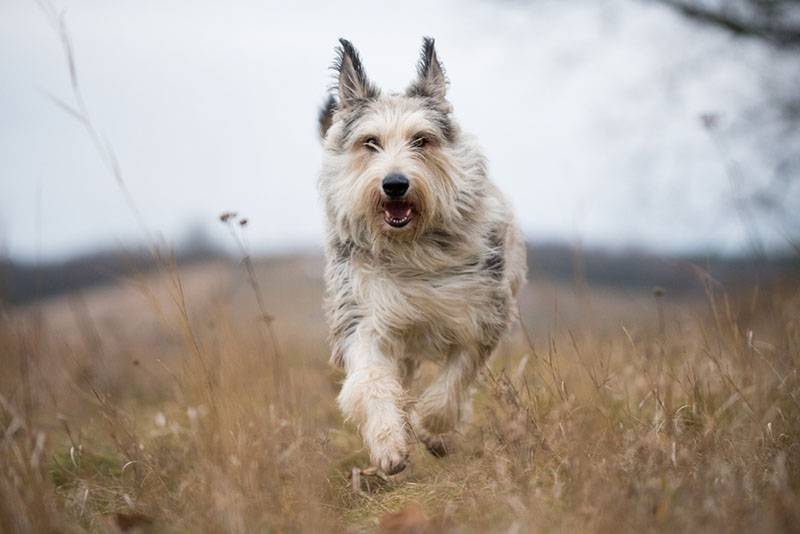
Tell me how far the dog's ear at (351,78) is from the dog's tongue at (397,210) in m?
0.86

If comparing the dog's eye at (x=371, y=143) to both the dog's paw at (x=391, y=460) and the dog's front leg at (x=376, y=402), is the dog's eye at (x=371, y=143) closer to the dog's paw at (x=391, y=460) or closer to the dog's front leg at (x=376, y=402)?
the dog's front leg at (x=376, y=402)

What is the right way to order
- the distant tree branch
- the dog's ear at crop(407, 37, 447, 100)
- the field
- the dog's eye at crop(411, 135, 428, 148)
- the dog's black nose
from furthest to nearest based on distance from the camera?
the distant tree branch → the dog's ear at crop(407, 37, 447, 100) → the dog's eye at crop(411, 135, 428, 148) → the dog's black nose → the field

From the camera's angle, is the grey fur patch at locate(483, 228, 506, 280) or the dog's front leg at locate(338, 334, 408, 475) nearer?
the dog's front leg at locate(338, 334, 408, 475)

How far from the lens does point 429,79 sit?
15.3ft

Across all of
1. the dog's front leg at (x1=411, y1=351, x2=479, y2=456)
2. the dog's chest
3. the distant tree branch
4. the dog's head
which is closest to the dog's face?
the dog's head

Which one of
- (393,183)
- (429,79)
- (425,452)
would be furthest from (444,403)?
(429,79)

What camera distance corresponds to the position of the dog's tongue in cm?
412

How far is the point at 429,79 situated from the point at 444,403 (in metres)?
1.99

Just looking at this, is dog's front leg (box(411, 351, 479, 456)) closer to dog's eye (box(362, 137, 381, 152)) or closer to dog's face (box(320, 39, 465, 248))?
dog's face (box(320, 39, 465, 248))

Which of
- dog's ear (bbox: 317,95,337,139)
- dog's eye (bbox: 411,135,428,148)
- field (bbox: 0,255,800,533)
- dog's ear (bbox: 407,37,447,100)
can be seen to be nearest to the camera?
field (bbox: 0,255,800,533)

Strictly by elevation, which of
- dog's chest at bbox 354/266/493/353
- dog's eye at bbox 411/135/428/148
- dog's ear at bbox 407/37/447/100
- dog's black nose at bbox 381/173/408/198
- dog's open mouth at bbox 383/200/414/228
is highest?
dog's ear at bbox 407/37/447/100

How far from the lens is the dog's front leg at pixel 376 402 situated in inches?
139

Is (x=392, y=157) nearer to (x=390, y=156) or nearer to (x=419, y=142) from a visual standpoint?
(x=390, y=156)

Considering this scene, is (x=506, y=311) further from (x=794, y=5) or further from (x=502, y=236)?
(x=794, y=5)
